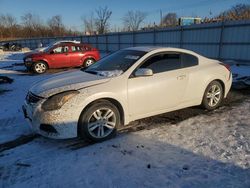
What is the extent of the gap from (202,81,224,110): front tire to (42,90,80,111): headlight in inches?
120

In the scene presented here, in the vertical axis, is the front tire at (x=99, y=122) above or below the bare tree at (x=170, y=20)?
below

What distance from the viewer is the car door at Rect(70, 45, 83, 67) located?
50.5 ft

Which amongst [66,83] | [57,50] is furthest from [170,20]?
[66,83]

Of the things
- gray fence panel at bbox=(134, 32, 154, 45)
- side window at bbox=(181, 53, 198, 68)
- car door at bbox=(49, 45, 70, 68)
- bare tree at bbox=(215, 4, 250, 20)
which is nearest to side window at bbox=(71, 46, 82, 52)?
car door at bbox=(49, 45, 70, 68)

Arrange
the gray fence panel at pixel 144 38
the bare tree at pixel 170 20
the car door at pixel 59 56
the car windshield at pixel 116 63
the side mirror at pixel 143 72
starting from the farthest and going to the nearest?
1. the bare tree at pixel 170 20
2. the gray fence panel at pixel 144 38
3. the car door at pixel 59 56
4. the car windshield at pixel 116 63
5. the side mirror at pixel 143 72

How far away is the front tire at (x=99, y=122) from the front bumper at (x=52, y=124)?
0.17 metres

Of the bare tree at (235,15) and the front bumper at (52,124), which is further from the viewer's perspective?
the bare tree at (235,15)

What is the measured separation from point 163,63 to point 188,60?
2.24 ft

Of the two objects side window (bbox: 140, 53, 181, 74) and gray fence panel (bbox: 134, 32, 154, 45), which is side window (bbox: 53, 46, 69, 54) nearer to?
gray fence panel (bbox: 134, 32, 154, 45)

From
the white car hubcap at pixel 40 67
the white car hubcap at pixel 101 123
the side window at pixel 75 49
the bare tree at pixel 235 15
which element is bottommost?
the white car hubcap at pixel 40 67

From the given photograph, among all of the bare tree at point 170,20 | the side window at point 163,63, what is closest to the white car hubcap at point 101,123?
the side window at point 163,63

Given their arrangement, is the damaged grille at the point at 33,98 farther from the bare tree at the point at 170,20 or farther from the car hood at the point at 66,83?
the bare tree at the point at 170,20

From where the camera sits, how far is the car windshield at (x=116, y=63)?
504 cm

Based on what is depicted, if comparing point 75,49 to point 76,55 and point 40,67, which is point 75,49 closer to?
point 76,55
